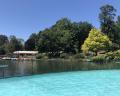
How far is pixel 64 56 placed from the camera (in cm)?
7950

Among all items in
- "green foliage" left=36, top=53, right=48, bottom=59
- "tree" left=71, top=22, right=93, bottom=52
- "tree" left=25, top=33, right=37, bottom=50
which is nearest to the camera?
"green foliage" left=36, top=53, right=48, bottom=59

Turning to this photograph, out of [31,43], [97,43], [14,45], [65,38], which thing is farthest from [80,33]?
[14,45]

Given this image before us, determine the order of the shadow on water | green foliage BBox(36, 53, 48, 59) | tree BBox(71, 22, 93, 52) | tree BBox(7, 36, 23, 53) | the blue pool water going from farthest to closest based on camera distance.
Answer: tree BBox(7, 36, 23, 53), tree BBox(71, 22, 93, 52), green foliage BBox(36, 53, 48, 59), the shadow on water, the blue pool water

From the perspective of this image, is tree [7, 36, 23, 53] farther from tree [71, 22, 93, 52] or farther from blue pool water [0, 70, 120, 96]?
blue pool water [0, 70, 120, 96]

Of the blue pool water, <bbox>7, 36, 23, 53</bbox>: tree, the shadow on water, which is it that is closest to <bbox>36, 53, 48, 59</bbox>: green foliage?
<bbox>7, 36, 23, 53</bbox>: tree

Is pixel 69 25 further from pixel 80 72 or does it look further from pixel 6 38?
pixel 80 72

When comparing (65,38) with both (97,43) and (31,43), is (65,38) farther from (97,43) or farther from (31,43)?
(31,43)

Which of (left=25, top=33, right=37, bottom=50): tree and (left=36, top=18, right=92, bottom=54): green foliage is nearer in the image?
(left=36, top=18, right=92, bottom=54): green foliage

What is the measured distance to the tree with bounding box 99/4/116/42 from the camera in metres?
80.9

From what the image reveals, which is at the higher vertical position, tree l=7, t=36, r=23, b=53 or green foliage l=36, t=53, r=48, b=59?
tree l=7, t=36, r=23, b=53

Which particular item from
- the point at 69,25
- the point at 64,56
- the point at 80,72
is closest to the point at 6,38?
the point at 69,25

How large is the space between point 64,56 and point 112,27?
13260 mm

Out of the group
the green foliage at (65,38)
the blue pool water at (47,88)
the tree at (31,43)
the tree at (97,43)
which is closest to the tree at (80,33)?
the green foliage at (65,38)

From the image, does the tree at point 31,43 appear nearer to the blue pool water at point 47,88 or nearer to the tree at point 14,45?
the tree at point 14,45
